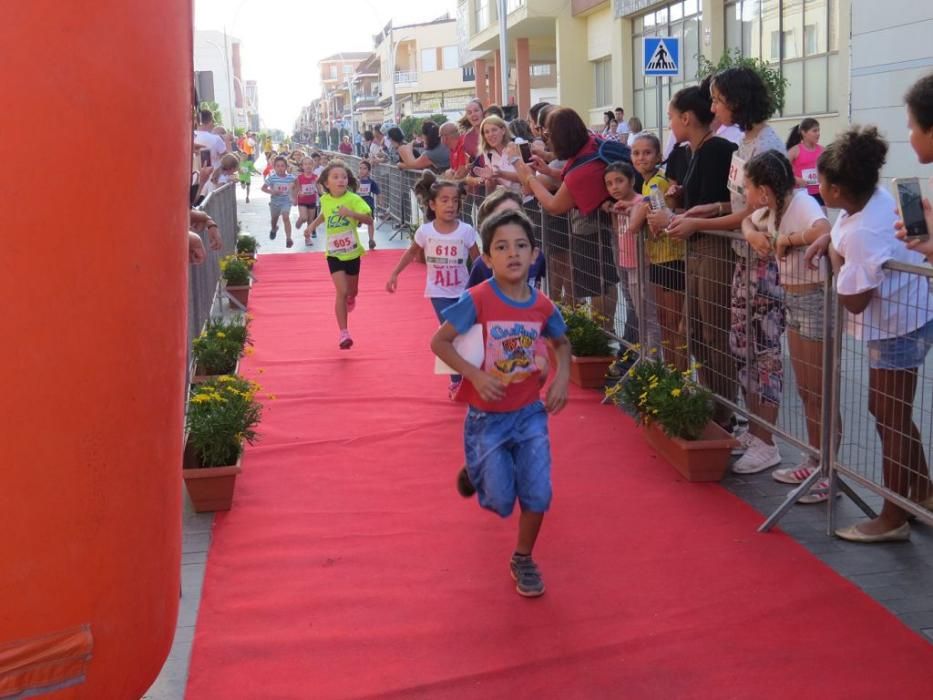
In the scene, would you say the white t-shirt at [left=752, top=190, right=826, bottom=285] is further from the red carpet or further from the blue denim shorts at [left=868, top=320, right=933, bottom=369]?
the red carpet

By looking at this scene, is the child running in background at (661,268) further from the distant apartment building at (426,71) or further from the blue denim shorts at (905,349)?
the distant apartment building at (426,71)

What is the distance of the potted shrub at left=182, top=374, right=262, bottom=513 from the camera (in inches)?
224

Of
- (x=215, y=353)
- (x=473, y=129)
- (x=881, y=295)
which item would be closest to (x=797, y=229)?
(x=881, y=295)

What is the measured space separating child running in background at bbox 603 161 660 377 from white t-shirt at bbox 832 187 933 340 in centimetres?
238

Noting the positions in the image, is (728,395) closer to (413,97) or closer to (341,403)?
(341,403)

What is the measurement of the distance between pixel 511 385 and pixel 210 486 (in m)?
1.96

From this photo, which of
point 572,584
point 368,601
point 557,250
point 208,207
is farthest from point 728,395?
point 208,207

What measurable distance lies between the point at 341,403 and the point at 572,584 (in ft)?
12.2

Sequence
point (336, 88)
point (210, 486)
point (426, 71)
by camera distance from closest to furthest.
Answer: point (210, 486)
point (426, 71)
point (336, 88)

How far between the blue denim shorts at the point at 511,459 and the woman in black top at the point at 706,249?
1.89 m

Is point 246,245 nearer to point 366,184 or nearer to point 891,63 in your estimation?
point 366,184

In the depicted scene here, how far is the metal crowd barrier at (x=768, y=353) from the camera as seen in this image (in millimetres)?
4688

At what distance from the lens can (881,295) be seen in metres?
4.51

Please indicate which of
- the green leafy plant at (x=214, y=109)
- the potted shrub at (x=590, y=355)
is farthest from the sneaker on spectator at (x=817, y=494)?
the green leafy plant at (x=214, y=109)
